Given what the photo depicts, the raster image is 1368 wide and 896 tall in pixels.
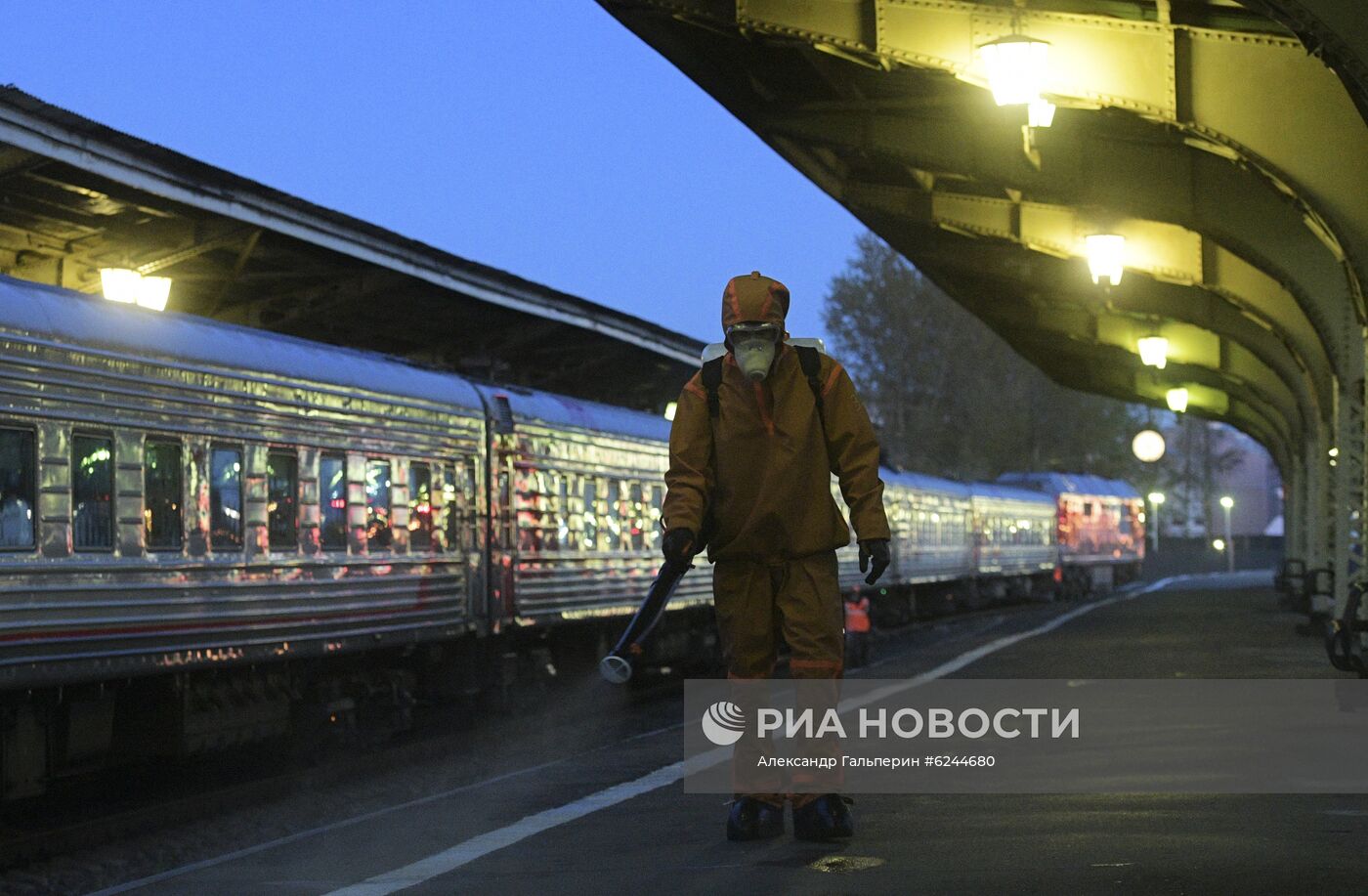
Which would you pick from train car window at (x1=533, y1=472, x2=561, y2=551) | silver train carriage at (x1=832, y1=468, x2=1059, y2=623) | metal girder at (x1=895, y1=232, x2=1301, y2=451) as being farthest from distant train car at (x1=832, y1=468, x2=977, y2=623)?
train car window at (x1=533, y1=472, x2=561, y2=551)

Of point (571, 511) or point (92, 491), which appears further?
point (571, 511)

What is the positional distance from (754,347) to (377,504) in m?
8.68

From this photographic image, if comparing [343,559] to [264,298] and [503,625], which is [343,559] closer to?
[503,625]

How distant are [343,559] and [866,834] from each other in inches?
319

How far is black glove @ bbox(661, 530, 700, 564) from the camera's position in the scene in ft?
21.0

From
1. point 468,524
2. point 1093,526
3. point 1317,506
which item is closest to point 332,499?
point 468,524

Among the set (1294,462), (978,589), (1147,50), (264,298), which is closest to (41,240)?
(264,298)

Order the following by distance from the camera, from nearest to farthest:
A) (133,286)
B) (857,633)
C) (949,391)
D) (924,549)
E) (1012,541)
Answer: (133,286) → (857,633) → (924,549) → (1012,541) → (949,391)

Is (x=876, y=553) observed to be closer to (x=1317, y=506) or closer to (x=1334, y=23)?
(x=1334, y=23)

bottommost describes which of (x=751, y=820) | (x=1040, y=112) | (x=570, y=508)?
(x=751, y=820)

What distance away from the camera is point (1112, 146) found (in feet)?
58.2

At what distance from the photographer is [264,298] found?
67.9ft

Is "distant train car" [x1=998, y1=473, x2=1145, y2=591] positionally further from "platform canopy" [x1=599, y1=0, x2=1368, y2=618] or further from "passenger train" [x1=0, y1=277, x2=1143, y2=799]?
"passenger train" [x1=0, y1=277, x2=1143, y2=799]

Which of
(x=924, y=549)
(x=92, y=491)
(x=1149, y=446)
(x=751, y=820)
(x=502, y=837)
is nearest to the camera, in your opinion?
(x=751, y=820)
